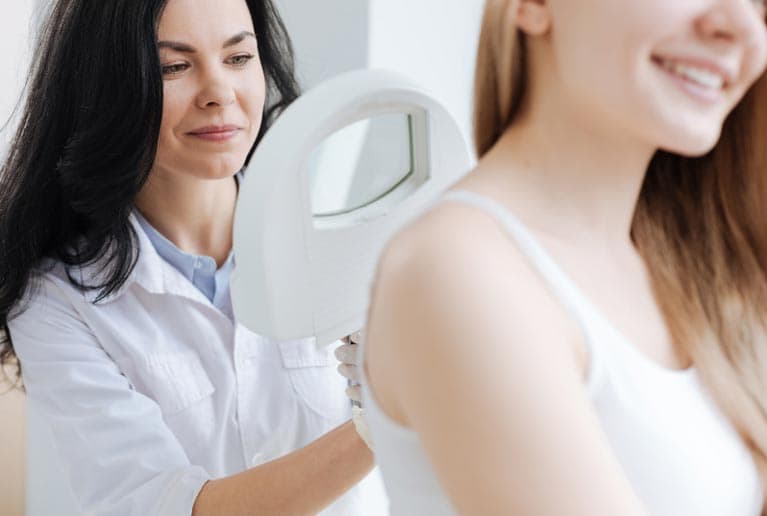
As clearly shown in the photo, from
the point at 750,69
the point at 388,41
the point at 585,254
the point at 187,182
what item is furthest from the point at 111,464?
the point at 388,41

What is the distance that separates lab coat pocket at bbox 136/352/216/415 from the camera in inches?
57.8

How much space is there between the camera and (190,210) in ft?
5.12

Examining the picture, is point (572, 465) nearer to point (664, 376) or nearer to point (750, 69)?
point (664, 376)

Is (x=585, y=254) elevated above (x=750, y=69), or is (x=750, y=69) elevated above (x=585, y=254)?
(x=750, y=69)

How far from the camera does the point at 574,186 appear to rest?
0.69 meters

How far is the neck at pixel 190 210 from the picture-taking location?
154 centimetres

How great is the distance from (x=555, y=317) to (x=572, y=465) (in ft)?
0.29

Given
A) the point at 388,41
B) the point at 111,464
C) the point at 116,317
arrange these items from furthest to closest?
1. the point at 388,41
2. the point at 116,317
3. the point at 111,464

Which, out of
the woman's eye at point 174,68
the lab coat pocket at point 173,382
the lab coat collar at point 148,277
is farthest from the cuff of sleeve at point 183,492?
the woman's eye at point 174,68

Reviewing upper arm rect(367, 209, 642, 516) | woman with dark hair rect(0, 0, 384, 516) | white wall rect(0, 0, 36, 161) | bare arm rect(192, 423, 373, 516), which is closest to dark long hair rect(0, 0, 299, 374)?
woman with dark hair rect(0, 0, 384, 516)

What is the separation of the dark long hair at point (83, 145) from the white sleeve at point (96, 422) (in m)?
0.06

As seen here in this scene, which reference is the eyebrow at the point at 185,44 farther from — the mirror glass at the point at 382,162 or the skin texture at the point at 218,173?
the mirror glass at the point at 382,162

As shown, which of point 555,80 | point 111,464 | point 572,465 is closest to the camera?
point 572,465

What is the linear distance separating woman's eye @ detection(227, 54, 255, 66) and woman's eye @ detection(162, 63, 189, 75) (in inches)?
2.8
